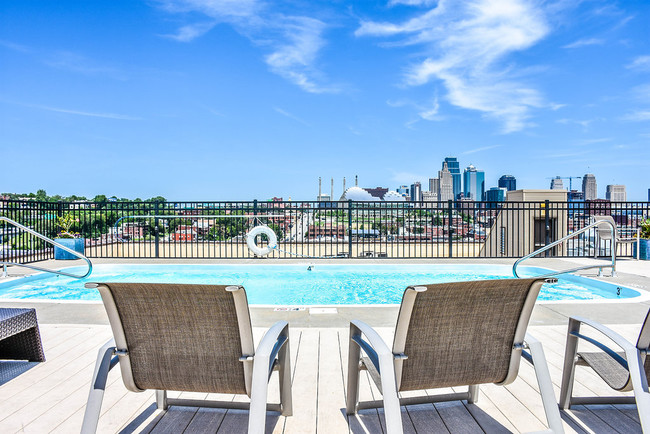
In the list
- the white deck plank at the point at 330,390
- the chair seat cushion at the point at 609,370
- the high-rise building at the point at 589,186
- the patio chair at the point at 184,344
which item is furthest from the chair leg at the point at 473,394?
the high-rise building at the point at 589,186

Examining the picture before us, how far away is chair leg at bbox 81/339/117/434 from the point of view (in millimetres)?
1367

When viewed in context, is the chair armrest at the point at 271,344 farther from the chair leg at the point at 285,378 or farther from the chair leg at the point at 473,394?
the chair leg at the point at 473,394

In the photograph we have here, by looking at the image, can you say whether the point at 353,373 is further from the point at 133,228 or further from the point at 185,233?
the point at 133,228

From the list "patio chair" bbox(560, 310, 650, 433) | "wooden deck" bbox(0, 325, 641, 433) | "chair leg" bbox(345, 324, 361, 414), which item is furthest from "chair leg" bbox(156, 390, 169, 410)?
"patio chair" bbox(560, 310, 650, 433)

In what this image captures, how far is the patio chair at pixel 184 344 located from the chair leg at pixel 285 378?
222mm

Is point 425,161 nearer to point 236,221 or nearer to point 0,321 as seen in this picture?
point 236,221

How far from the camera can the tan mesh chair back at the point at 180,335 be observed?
4.32 ft

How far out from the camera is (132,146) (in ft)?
101

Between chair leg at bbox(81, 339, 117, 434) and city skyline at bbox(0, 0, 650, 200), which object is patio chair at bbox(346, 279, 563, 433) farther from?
city skyline at bbox(0, 0, 650, 200)

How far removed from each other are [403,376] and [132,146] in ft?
112

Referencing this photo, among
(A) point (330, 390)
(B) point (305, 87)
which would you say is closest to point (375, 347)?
(A) point (330, 390)

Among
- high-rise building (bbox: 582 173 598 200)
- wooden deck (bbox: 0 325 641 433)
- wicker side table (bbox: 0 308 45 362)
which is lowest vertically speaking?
wooden deck (bbox: 0 325 641 433)

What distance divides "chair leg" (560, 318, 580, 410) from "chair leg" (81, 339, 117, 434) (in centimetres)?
202

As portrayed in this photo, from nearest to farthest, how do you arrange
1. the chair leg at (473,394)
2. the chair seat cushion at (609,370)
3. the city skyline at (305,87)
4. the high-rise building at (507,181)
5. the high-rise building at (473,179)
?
1. the chair seat cushion at (609,370)
2. the chair leg at (473,394)
3. the city skyline at (305,87)
4. the high-rise building at (507,181)
5. the high-rise building at (473,179)
